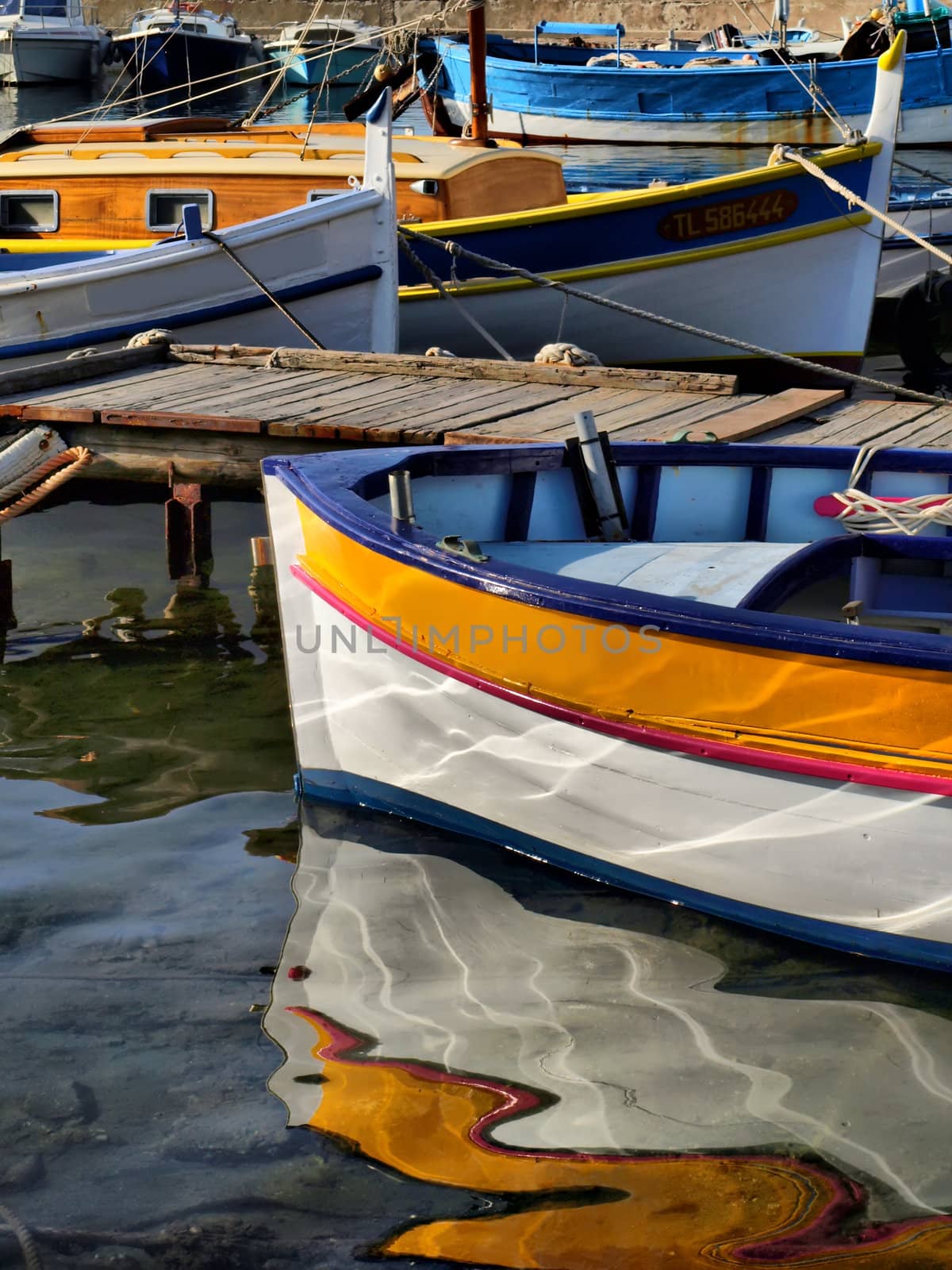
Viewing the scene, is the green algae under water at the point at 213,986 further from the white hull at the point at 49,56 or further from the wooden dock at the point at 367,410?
the white hull at the point at 49,56

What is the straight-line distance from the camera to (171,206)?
1190 centimetres

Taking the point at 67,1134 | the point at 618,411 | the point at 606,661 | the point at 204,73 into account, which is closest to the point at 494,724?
the point at 606,661

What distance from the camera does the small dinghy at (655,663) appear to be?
3951 millimetres

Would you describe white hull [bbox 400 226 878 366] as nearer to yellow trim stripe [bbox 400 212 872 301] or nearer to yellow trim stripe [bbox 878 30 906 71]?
yellow trim stripe [bbox 400 212 872 301]

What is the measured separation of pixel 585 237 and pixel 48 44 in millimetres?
49740

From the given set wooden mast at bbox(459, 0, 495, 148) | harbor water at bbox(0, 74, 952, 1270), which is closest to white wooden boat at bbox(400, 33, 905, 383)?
wooden mast at bbox(459, 0, 495, 148)

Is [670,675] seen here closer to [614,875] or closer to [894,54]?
[614,875]

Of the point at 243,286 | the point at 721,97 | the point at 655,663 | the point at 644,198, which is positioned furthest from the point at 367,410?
the point at 721,97

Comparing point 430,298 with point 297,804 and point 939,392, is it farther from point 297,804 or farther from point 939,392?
point 297,804

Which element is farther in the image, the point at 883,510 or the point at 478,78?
the point at 478,78

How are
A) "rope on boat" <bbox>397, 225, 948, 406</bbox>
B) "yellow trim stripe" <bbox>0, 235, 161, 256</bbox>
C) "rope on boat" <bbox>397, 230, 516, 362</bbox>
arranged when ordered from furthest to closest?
"yellow trim stripe" <bbox>0, 235, 161, 256</bbox> < "rope on boat" <bbox>397, 230, 516, 362</bbox> < "rope on boat" <bbox>397, 225, 948, 406</bbox>

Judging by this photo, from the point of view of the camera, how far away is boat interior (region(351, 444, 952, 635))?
5113mm

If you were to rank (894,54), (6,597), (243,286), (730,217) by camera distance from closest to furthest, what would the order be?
(6,597)
(894,54)
(243,286)
(730,217)

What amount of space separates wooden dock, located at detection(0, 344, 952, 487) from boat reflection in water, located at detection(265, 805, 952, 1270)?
3.48 m
